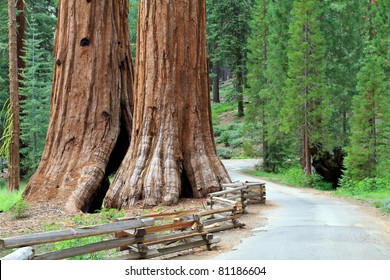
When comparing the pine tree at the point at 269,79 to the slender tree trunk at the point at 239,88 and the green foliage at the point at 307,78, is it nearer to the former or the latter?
the green foliage at the point at 307,78

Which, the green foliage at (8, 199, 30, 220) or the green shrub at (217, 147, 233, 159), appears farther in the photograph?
the green shrub at (217, 147, 233, 159)

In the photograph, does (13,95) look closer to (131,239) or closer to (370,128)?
(131,239)

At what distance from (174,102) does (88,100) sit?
278 centimetres

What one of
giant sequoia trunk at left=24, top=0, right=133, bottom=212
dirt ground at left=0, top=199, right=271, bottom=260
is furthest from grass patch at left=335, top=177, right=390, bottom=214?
giant sequoia trunk at left=24, top=0, right=133, bottom=212

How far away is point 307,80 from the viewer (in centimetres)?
2345

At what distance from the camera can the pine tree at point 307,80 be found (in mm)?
23719

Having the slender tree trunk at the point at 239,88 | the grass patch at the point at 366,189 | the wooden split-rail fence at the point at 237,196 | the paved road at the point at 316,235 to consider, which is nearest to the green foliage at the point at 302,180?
the grass patch at the point at 366,189

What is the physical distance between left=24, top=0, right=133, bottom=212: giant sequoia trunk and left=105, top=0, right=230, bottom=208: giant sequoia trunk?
47.9 inches

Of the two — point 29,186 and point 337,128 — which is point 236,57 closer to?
point 337,128

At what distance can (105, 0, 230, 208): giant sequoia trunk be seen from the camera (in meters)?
13.0

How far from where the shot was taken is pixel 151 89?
44.1 ft

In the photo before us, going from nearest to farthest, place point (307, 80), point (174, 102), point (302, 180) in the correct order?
point (174, 102) < point (307, 80) < point (302, 180)

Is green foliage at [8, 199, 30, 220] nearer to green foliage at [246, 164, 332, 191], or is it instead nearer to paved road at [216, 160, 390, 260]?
paved road at [216, 160, 390, 260]

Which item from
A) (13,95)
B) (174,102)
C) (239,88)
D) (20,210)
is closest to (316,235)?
(174,102)
